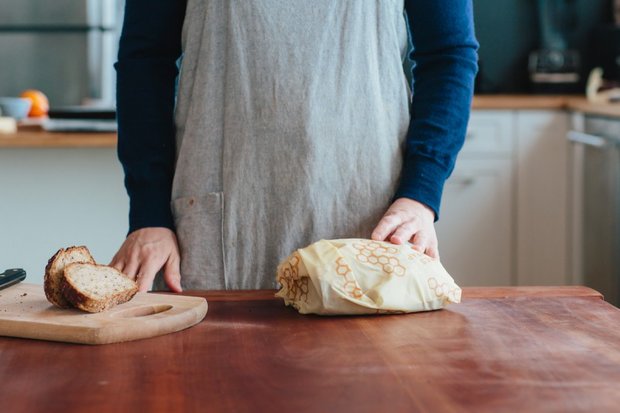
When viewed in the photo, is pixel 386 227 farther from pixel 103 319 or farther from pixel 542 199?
pixel 542 199

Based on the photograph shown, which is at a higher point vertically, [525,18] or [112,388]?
[525,18]

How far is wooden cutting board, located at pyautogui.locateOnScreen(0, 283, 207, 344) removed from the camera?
958 mm

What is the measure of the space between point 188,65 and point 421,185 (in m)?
0.37

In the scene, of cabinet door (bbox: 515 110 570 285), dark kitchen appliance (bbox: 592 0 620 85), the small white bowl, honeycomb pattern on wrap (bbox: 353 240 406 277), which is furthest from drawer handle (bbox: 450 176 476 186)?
honeycomb pattern on wrap (bbox: 353 240 406 277)

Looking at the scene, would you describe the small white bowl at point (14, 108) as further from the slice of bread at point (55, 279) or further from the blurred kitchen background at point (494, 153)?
the slice of bread at point (55, 279)

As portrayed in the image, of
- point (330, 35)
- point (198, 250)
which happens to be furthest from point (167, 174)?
point (330, 35)

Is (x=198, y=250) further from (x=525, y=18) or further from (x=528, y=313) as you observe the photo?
(x=525, y=18)

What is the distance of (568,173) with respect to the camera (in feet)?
12.1

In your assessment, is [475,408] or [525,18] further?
[525,18]

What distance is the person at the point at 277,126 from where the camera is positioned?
1.33 m

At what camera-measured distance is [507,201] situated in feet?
12.1

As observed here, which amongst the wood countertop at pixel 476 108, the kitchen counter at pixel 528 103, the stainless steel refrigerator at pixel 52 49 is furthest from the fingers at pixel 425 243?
the stainless steel refrigerator at pixel 52 49

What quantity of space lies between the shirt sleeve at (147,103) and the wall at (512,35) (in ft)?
9.73

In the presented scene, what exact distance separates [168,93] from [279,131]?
7.5 inches
